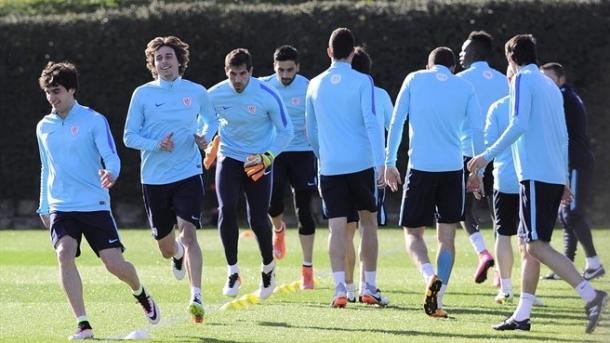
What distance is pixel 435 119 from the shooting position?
38.8 feet

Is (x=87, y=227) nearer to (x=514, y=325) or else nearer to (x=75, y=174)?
(x=75, y=174)

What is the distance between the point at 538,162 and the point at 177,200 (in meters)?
3.05

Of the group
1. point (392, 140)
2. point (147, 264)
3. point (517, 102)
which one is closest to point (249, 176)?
point (392, 140)

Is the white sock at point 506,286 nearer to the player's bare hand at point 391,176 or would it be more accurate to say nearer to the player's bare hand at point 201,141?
the player's bare hand at point 391,176

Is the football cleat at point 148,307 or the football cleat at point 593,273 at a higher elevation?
the football cleat at point 148,307

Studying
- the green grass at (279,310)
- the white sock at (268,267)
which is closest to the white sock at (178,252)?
the green grass at (279,310)

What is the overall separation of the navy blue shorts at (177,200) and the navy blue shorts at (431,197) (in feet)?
5.54

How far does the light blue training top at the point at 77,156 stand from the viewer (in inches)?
407

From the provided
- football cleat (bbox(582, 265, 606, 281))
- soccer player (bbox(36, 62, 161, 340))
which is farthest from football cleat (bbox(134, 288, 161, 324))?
football cleat (bbox(582, 265, 606, 281))

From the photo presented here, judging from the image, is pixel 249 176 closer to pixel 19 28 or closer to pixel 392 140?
pixel 392 140

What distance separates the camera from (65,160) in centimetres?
1034

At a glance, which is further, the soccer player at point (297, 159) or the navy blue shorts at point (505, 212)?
the soccer player at point (297, 159)

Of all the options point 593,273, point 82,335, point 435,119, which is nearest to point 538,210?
point 435,119

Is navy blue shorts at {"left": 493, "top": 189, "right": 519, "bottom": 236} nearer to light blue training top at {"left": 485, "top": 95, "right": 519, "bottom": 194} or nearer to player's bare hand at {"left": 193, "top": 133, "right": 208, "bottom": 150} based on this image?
light blue training top at {"left": 485, "top": 95, "right": 519, "bottom": 194}
